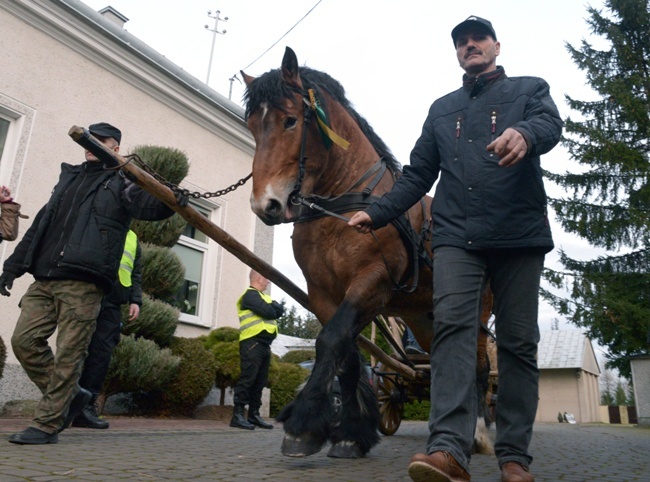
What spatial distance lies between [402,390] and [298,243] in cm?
343

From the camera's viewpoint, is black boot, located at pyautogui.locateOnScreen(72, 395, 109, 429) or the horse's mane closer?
the horse's mane

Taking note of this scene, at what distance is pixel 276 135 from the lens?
4027mm

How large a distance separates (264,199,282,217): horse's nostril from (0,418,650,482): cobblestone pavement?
1.47 meters

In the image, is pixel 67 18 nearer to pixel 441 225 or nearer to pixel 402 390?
pixel 402 390

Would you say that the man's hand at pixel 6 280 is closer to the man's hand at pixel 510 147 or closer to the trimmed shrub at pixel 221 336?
the man's hand at pixel 510 147

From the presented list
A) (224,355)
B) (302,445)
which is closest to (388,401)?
(224,355)

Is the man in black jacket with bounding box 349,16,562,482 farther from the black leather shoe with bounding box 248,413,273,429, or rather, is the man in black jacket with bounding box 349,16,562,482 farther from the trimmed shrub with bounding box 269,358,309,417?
the trimmed shrub with bounding box 269,358,309,417

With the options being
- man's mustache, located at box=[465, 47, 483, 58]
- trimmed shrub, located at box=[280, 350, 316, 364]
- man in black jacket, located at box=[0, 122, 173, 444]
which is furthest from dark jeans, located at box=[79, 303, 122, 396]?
trimmed shrub, located at box=[280, 350, 316, 364]

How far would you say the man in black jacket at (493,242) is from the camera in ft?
9.73

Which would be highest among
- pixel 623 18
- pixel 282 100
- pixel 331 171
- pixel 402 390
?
pixel 623 18

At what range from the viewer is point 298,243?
4281 millimetres

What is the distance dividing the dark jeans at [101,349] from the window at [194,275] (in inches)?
180

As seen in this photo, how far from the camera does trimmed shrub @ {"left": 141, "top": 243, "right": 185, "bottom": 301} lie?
28.1 ft

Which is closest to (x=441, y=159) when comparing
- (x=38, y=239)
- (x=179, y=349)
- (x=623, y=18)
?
(x=38, y=239)
